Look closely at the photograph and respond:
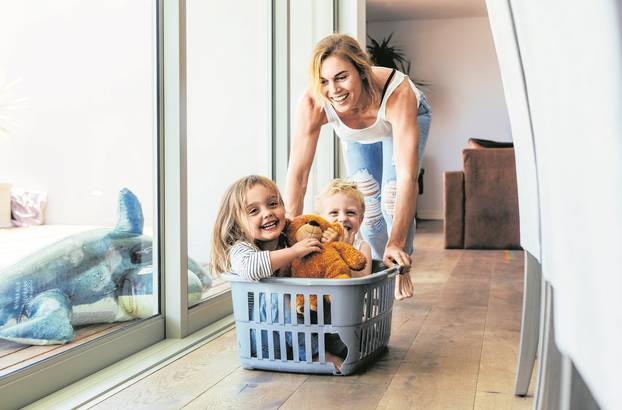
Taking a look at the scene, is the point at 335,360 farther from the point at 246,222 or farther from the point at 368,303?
the point at 246,222

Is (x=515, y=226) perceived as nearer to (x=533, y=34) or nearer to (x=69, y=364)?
(x=69, y=364)

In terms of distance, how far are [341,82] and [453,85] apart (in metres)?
7.55

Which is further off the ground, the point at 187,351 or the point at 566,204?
the point at 566,204

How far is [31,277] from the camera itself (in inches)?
66.6

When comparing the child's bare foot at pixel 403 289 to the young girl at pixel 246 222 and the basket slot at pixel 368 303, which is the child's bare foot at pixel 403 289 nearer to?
the basket slot at pixel 368 303

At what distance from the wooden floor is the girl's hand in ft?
1.12

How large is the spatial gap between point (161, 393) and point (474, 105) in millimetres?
8353

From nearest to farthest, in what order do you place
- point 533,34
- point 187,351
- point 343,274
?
point 533,34 < point 343,274 < point 187,351

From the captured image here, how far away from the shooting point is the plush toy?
6.52 ft

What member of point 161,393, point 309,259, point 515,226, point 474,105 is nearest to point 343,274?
point 309,259

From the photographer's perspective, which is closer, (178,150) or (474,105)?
(178,150)

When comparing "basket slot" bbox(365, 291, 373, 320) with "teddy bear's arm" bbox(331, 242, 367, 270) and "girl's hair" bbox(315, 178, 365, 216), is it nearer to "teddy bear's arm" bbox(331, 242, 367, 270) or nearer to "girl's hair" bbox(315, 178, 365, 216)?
"teddy bear's arm" bbox(331, 242, 367, 270)

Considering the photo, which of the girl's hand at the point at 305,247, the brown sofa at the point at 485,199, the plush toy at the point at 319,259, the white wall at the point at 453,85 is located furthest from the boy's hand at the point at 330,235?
the white wall at the point at 453,85

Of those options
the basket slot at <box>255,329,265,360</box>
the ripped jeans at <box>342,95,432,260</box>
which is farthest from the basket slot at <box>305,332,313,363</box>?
the ripped jeans at <box>342,95,432,260</box>
